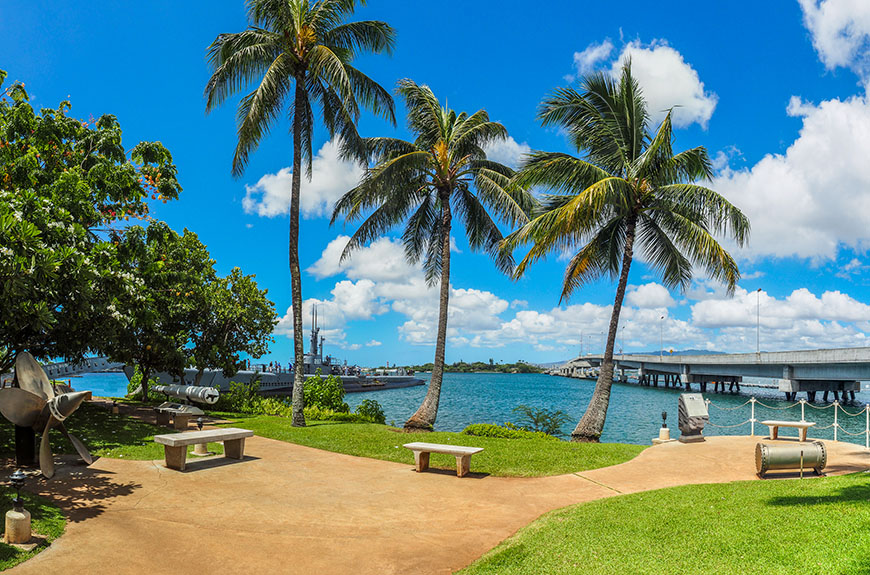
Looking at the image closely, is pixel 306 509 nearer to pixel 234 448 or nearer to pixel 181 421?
pixel 234 448

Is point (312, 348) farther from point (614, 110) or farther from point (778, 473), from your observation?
point (778, 473)

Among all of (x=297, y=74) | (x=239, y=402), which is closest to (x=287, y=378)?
(x=239, y=402)

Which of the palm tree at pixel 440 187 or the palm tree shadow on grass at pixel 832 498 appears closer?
the palm tree shadow on grass at pixel 832 498

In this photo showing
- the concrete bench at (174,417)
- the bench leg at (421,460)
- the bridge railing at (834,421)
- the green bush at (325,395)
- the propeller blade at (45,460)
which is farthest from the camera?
the green bush at (325,395)

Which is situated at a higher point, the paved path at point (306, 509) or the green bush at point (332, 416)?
the paved path at point (306, 509)

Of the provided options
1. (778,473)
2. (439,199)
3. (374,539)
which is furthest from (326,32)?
(778,473)

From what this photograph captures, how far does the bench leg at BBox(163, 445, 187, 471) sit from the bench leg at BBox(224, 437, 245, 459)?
1.47 meters

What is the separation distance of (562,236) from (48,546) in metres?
13.8

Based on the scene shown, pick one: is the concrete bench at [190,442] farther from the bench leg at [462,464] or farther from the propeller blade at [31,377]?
the bench leg at [462,464]

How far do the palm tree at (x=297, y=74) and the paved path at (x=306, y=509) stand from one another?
24.7 feet

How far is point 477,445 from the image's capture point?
14.1 metres

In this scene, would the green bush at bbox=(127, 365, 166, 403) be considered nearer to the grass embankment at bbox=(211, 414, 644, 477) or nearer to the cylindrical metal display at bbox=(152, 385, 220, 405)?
the cylindrical metal display at bbox=(152, 385, 220, 405)

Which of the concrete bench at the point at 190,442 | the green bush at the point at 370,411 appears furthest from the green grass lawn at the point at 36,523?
the green bush at the point at 370,411

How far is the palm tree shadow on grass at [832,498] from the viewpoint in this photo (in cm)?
750
